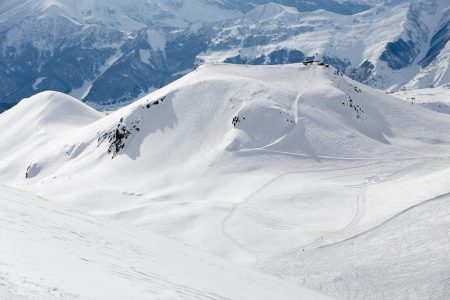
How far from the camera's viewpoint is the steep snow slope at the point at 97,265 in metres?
16.6

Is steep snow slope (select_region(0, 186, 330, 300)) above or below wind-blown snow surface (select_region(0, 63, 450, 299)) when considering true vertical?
below

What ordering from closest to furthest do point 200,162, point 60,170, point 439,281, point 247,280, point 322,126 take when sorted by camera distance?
1. point 247,280
2. point 439,281
3. point 200,162
4. point 322,126
5. point 60,170

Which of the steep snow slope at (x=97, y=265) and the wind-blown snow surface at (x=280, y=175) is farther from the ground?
the wind-blown snow surface at (x=280, y=175)

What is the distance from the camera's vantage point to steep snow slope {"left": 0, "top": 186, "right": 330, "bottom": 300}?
54.5 ft

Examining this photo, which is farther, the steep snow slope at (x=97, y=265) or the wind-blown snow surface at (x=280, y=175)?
the wind-blown snow surface at (x=280, y=175)

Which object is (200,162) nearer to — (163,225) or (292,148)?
(292,148)

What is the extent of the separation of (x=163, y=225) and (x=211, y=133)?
27.1 meters

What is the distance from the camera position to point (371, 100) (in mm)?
83500

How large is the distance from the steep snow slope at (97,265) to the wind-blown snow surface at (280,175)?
10.2m

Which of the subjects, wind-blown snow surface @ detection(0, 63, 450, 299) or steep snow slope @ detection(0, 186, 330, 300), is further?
wind-blown snow surface @ detection(0, 63, 450, 299)

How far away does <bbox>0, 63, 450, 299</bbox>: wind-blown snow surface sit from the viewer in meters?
38.8

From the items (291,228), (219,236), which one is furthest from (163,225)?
(291,228)

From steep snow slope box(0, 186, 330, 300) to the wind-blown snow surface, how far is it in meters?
10.2

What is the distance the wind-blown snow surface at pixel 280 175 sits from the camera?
38750 millimetres
